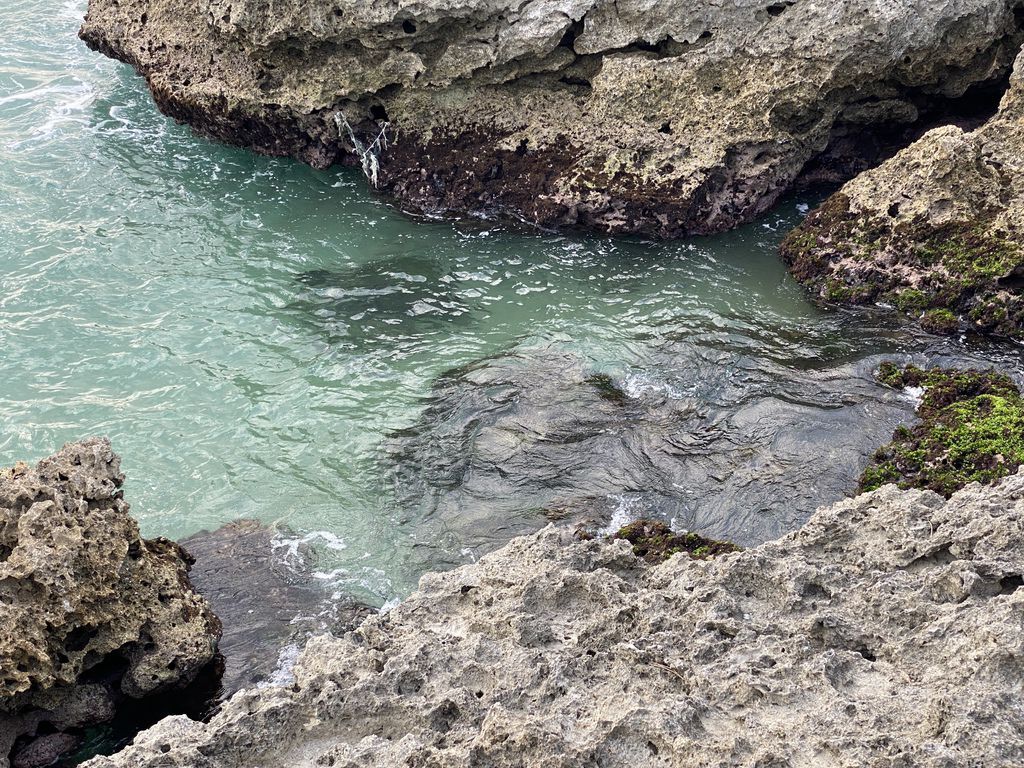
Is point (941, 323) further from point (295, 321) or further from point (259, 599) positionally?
point (259, 599)

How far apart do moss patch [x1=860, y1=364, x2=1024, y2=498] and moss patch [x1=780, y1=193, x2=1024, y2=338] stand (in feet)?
A: 5.19

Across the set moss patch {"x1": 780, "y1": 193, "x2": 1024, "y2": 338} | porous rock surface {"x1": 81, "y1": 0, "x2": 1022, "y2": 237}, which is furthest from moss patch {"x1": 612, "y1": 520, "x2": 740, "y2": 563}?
porous rock surface {"x1": 81, "y1": 0, "x2": 1022, "y2": 237}

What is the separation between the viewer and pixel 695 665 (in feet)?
21.9

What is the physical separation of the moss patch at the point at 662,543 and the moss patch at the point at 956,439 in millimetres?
2155

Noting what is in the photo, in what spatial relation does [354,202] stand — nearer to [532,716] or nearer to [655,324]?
[655,324]

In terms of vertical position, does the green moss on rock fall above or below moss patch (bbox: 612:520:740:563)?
above

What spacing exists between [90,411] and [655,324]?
7.89 m

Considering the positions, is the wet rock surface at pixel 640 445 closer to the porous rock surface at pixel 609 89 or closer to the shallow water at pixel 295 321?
the shallow water at pixel 295 321

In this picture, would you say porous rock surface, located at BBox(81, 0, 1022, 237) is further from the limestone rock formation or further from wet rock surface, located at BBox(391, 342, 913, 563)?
the limestone rock formation

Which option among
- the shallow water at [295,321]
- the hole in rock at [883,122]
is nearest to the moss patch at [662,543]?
the shallow water at [295,321]

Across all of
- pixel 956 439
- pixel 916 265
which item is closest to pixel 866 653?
pixel 956 439

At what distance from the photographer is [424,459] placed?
12.0 meters

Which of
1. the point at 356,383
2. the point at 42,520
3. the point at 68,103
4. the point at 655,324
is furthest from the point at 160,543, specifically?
the point at 68,103

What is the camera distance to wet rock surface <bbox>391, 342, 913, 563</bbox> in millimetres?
10844
